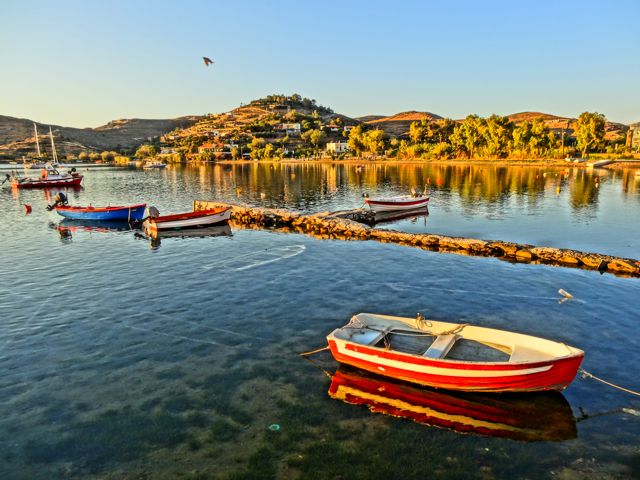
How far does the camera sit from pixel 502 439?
13477 mm

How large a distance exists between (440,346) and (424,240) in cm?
2407

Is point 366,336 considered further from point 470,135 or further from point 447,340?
point 470,135

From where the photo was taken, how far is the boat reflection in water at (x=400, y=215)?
57500mm

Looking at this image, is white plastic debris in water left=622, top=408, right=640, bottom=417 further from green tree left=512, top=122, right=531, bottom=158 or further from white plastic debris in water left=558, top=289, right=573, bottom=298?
green tree left=512, top=122, right=531, bottom=158

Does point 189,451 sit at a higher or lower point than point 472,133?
lower

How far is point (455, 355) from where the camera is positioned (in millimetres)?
16516

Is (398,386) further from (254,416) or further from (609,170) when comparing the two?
(609,170)

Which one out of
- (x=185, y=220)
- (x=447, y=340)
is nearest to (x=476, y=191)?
(x=185, y=220)

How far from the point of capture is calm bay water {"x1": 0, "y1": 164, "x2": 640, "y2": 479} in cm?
1268

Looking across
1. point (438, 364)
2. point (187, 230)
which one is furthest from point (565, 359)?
point (187, 230)

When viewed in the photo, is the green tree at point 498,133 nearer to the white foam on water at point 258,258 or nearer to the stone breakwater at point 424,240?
the stone breakwater at point 424,240

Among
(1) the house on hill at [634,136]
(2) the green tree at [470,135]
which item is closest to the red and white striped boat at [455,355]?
(2) the green tree at [470,135]

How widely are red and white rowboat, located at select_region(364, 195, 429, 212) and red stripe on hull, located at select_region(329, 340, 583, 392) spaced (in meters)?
41.6

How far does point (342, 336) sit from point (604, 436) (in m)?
9.83
